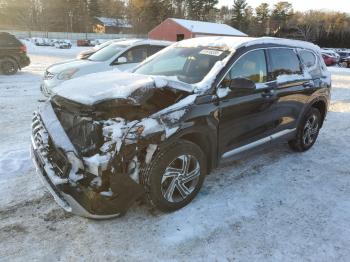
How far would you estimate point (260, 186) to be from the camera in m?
4.61

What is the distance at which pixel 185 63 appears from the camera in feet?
15.2

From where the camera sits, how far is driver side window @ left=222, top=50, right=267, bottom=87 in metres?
4.23

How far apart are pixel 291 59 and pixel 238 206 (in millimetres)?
2539

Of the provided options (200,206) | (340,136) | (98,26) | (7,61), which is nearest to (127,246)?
(200,206)

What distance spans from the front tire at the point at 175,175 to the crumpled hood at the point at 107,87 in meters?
0.66

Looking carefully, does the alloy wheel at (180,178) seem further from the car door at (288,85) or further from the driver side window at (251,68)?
the car door at (288,85)

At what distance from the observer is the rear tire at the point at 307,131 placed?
572 centimetres

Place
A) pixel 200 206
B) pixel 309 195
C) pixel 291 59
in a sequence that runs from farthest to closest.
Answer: pixel 291 59
pixel 309 195
pixel 200 206

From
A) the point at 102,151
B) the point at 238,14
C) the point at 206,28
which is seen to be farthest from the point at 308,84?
the point at 238,14

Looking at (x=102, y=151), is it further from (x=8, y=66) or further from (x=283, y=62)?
(x=8, y=66)

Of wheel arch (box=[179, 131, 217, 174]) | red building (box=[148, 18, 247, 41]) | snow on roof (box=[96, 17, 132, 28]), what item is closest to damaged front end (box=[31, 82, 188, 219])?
wheel arch (box=[179, 131, 217, 174])

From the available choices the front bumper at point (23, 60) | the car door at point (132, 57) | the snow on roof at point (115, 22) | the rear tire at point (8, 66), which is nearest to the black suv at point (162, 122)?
the car door at point (132, 57)

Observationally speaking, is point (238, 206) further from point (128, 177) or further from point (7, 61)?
point (7, 61)

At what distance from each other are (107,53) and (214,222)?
7.12 m
